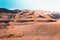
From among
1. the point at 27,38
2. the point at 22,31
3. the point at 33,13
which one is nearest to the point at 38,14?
the point at 33,13

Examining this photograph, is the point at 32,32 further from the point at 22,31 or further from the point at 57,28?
the point at 57,28

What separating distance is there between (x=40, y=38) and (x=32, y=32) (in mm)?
2386

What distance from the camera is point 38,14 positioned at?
47.0 m

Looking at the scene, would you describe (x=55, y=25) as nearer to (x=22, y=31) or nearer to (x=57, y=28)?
(x=57, y=28)

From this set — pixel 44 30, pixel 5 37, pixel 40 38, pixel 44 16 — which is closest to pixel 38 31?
pixel 44 30

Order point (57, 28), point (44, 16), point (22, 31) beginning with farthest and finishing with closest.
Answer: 1. point (44, 16)
2. point (22, 31)
3. point (57, 28)

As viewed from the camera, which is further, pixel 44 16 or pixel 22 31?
pixel 44 16

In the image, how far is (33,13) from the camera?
4803cm

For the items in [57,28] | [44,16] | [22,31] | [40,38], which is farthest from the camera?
[44,16]

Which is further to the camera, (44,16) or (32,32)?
(44,16)

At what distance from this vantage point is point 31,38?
70.1 feet

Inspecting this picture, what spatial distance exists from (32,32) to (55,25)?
335cm

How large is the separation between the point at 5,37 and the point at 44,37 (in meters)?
5.42

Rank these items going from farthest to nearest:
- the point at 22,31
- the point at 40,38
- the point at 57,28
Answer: the point at 22,31, the point at 57,28, the point at 40,38
